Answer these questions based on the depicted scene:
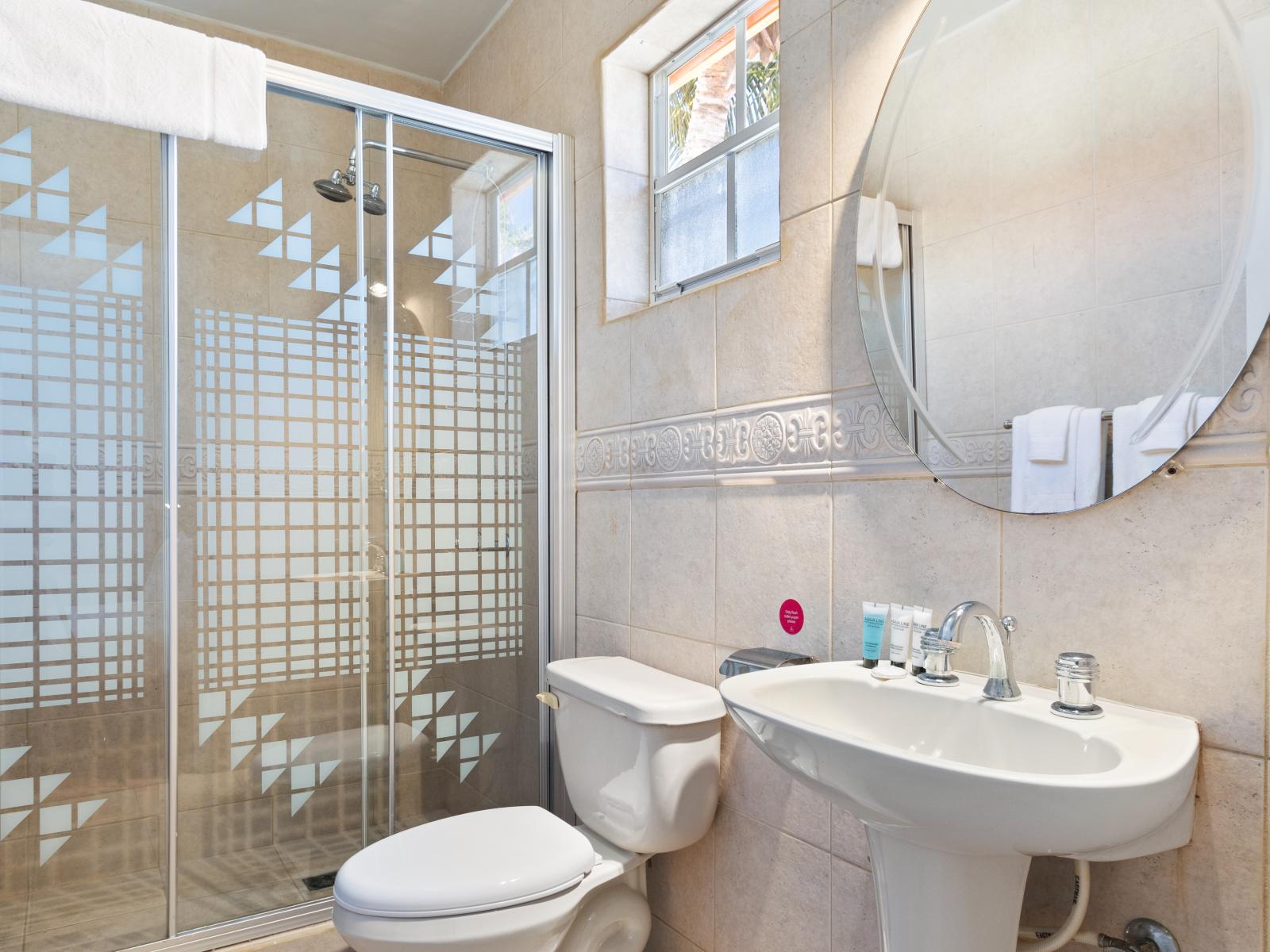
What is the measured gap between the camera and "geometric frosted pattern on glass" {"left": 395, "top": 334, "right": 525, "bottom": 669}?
1953mm

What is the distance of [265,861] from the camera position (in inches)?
70.4

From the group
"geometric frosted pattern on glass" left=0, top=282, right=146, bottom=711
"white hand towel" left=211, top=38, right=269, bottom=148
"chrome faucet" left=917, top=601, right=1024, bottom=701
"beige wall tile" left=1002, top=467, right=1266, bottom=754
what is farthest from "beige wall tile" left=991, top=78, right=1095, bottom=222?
"geometric frosted pattern on glass" left=0, top=282, right=146, bottom=711

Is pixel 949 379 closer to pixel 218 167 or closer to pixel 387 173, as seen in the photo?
pixel 387 173

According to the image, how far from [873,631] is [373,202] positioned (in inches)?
58.1

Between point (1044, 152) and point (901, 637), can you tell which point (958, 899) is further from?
point (1044, 152)

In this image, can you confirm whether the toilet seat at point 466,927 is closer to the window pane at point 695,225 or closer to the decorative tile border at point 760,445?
the decorative tile border at point 760,445

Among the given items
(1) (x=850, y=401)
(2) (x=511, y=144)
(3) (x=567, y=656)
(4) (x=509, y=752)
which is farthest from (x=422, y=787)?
(2) (x=511, y=144)

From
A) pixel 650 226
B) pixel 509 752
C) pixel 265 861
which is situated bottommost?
pixel 265 861

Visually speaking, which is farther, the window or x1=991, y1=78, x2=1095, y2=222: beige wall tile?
the window

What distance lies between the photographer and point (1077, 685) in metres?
0.93

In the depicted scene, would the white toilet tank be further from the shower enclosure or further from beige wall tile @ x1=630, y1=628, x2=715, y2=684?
the shower enclosure

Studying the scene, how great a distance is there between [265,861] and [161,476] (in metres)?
0.87

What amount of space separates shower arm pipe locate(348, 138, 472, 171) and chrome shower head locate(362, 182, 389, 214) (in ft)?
0.18

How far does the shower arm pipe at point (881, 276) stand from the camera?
3.85 feet
